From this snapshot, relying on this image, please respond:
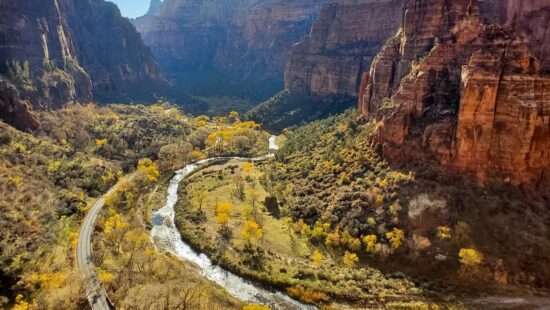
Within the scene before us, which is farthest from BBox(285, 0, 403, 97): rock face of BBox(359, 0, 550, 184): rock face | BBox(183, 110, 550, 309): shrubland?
BBox(183, 110, 550, 309): shrubland

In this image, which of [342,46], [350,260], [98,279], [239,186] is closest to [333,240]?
[350,260]

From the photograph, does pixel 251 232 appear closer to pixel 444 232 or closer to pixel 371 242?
pixel 371 242

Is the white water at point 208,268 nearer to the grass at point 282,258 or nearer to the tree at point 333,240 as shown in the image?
the grass at point 282,258

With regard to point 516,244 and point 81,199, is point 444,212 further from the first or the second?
point 81,199

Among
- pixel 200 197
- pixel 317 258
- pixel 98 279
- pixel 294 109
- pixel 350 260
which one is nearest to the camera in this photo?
pixel 98 279

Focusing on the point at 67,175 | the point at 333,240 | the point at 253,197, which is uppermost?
the point at 67,175

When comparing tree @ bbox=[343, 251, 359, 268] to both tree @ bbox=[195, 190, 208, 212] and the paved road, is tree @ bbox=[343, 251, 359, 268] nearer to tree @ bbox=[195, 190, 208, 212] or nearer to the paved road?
tree @ bbox=[195, 190, 208, 212]

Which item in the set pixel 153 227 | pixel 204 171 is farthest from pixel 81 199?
pixel 204 171
